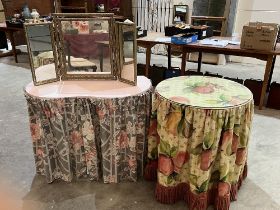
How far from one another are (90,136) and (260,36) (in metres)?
1.99

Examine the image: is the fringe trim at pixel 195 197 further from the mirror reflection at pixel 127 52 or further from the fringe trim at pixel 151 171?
the mirror reflection at pixel 127 52

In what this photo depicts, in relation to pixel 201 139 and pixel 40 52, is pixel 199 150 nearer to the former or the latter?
pixel 201 139

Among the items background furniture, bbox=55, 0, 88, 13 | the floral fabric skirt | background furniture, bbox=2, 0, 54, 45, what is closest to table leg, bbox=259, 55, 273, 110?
the floral fabric skirt

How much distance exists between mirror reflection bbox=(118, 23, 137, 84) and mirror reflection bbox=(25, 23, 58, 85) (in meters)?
0.42

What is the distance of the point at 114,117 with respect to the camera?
153 centimetres

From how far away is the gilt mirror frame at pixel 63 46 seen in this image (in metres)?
1.56

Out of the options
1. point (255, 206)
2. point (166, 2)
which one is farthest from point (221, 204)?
point (166, 2)

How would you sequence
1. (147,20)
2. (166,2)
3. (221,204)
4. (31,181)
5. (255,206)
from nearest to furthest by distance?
(221,204) < (255,206) < (31,181) < (166,2) < (147,20)

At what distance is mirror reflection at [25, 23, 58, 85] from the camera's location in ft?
5.15

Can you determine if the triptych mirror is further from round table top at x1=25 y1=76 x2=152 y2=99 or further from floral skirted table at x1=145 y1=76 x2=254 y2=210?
floral skirted table at x1=145 y1=76 x2=254 y2=210

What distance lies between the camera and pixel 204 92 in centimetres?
154

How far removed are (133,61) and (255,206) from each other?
1135 millimetres

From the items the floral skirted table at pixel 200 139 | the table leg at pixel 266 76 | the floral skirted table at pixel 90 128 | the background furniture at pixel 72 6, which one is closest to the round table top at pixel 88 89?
the floral skirted table at pixel 90 128

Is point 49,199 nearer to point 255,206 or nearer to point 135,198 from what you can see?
point 135,198
